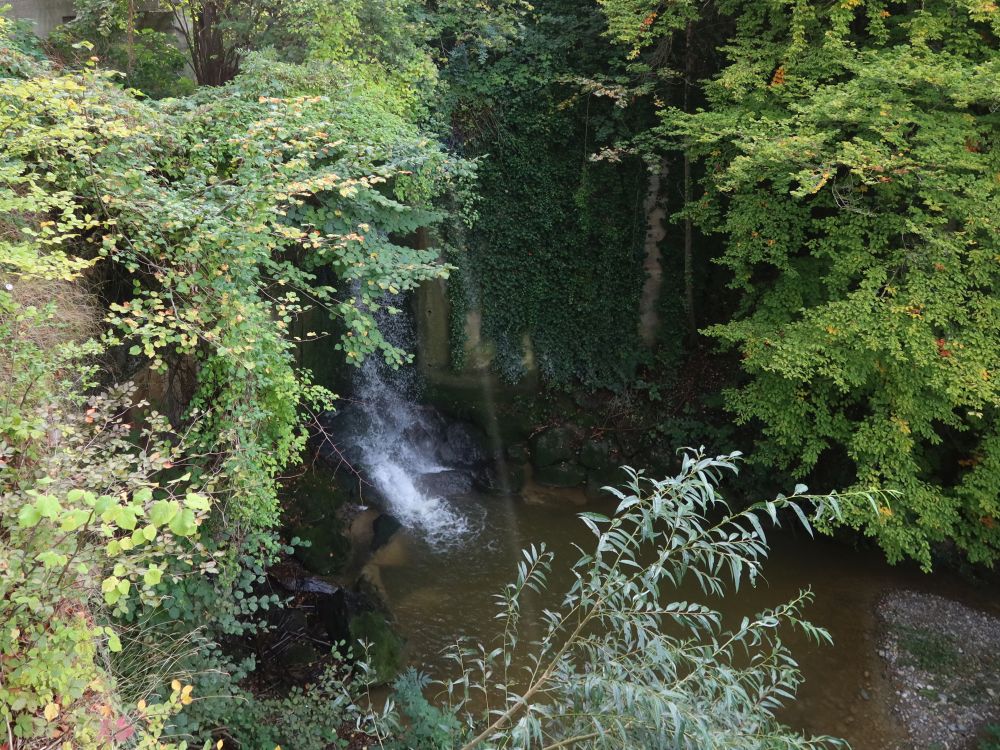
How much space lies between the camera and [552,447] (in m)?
10.8

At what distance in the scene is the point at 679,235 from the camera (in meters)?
11.0

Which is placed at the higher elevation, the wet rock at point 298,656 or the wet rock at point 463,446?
the wet rock at point 463,446

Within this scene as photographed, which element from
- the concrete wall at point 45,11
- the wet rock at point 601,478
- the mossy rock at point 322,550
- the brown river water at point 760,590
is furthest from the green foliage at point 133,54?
the wet rock at point 601,478

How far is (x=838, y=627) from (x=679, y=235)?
643cm

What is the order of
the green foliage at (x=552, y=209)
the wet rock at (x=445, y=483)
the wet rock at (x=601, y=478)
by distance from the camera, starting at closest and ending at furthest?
the green foliage at (x=552, y=209) → the wet rock at (x=445, y=483) → the wet rock at (x=601, y=478)

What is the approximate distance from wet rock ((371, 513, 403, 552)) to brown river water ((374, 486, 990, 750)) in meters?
0.11

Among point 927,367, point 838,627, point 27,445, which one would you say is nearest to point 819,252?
point 927,367

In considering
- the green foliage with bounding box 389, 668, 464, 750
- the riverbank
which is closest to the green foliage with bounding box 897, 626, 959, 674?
the riverbank

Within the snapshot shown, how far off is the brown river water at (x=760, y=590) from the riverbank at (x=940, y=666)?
0.17 m

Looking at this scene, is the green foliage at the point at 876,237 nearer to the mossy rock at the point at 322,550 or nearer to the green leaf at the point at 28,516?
the mossy rock at the point at 322,550

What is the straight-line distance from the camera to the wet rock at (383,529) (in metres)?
8.96

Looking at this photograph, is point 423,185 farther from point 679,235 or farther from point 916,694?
point 916,694

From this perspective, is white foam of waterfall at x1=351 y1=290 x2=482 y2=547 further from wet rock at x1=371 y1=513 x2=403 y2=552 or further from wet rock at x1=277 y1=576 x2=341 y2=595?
wet rock at x1=277 y1=576 x2=341 y2=595

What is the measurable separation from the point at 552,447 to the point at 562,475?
0.49 m
